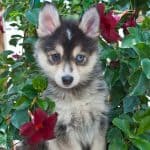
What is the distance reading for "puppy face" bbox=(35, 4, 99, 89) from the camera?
175cm

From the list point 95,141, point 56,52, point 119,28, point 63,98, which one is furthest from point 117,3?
point 95,141

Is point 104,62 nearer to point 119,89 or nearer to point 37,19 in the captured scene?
point 119,89

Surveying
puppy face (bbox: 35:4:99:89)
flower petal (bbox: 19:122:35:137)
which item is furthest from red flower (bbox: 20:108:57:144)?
puppy face (bbox: 35:4:99:89)

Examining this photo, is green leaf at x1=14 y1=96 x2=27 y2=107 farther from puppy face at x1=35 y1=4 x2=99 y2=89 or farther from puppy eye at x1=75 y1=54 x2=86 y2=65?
puppy eye at x1=75 y1=54 x2=86 y2=65

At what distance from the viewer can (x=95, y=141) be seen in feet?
6.16

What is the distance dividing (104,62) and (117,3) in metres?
0.25

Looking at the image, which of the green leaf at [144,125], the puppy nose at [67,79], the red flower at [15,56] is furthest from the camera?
the red flower at [15,56]

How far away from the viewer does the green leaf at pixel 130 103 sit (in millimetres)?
1599

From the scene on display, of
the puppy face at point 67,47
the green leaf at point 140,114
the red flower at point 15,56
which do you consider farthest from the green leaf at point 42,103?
the red flower at point 15,56

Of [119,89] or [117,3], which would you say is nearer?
[119,89]

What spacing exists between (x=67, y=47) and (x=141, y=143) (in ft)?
1.66

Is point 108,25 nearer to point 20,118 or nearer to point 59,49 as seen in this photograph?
point 59,49

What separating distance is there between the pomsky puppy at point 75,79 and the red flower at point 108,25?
65mm

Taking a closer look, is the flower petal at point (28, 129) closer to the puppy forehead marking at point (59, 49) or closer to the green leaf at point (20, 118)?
the green leaf at point (20, 118)
